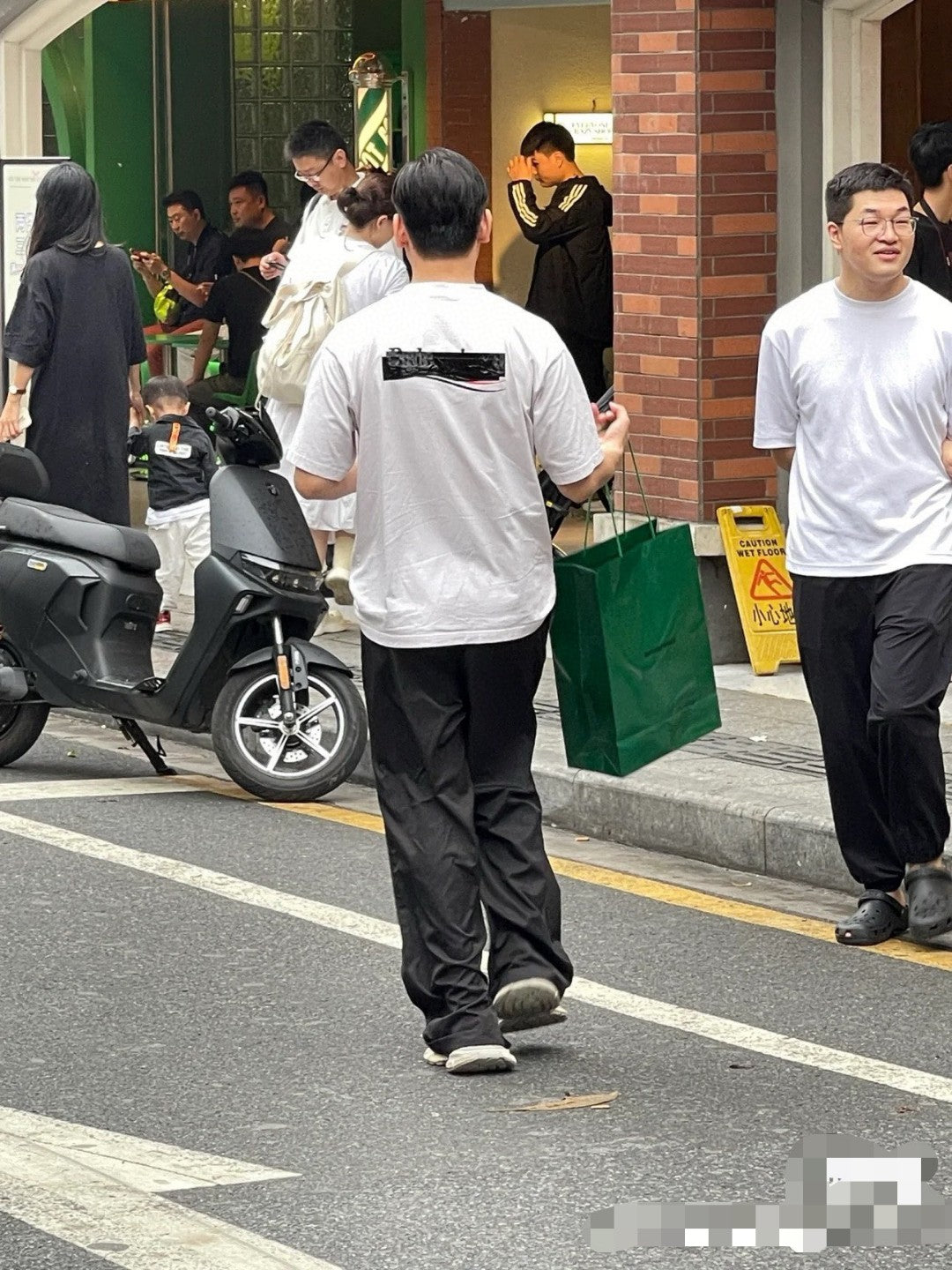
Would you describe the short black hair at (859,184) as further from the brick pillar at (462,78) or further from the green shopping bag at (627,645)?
the brick pillar at (462,78)

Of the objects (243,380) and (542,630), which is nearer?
(542,630)

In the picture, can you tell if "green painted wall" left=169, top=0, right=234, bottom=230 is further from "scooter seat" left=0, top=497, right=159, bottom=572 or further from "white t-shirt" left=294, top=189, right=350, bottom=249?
"scooter seat" left=0, top=497, right=159, bottom=572

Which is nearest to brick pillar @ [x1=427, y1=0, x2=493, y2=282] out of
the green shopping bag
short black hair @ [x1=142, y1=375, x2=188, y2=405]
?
short black hair @ [x1=142, y1=375, x2=188, y2=405]

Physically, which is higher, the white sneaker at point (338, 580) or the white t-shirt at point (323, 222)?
the white t-shirt at point (323, 222)

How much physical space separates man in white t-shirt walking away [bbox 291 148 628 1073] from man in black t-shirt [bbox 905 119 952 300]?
167 inches

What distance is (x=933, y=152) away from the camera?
9.66 metres

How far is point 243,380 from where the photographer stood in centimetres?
1410

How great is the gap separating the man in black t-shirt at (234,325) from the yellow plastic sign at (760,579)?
14.9 ft

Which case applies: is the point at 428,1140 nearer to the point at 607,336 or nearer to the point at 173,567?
the point at 173,567

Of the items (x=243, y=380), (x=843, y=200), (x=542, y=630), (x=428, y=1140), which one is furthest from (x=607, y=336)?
(x=428, y=1140)

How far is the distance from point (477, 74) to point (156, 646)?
7.16 metres

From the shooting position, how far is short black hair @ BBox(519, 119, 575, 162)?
13.5 metres

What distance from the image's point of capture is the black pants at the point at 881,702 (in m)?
6.43

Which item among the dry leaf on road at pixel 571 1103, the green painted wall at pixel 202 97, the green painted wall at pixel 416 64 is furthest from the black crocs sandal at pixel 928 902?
the green painted wall at pixel 202 97
